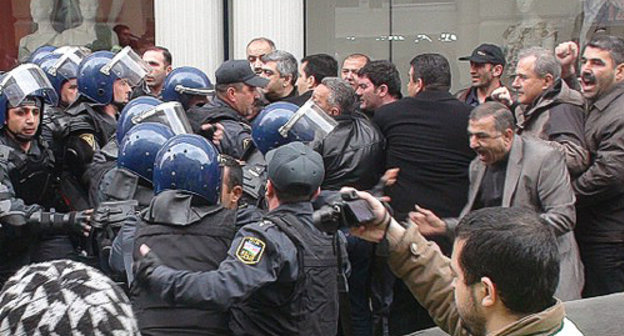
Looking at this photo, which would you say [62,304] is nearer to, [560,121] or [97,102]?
[560,121]

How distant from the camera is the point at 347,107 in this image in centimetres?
628

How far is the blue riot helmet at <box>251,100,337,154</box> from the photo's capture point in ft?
18.3

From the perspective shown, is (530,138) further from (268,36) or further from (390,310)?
(268,36)

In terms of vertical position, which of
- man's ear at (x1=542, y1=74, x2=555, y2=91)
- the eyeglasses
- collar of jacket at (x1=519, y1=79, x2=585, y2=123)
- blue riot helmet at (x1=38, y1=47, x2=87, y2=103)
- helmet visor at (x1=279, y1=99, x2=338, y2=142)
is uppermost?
blue riot helmet at (x1=38, y1=47, x2=87, y2=103)

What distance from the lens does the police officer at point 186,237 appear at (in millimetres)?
4121

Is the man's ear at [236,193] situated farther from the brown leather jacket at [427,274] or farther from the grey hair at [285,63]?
the grey hair at [285,63]

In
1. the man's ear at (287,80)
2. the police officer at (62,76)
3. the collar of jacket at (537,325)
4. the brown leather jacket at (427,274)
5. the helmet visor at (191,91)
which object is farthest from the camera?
the man's ear at (287,80)

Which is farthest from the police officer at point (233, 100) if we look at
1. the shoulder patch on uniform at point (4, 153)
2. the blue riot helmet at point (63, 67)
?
the blue riot helmet at point (63, 67)

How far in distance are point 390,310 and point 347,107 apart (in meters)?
1.31

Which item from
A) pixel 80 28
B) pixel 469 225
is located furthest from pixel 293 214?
pixel 80 28

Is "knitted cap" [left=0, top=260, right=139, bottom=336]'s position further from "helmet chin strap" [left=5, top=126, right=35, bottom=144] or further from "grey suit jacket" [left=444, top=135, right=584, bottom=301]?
"helmet chin strap" [left=5, top=126, right=35, bottom=144]

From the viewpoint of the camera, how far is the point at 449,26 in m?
10.9

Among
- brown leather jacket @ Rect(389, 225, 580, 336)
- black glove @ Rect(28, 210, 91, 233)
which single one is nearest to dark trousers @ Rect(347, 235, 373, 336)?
black glove @ Rect(28, 210, 91, 233)

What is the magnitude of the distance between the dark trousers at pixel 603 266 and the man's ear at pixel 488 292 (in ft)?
11.8
